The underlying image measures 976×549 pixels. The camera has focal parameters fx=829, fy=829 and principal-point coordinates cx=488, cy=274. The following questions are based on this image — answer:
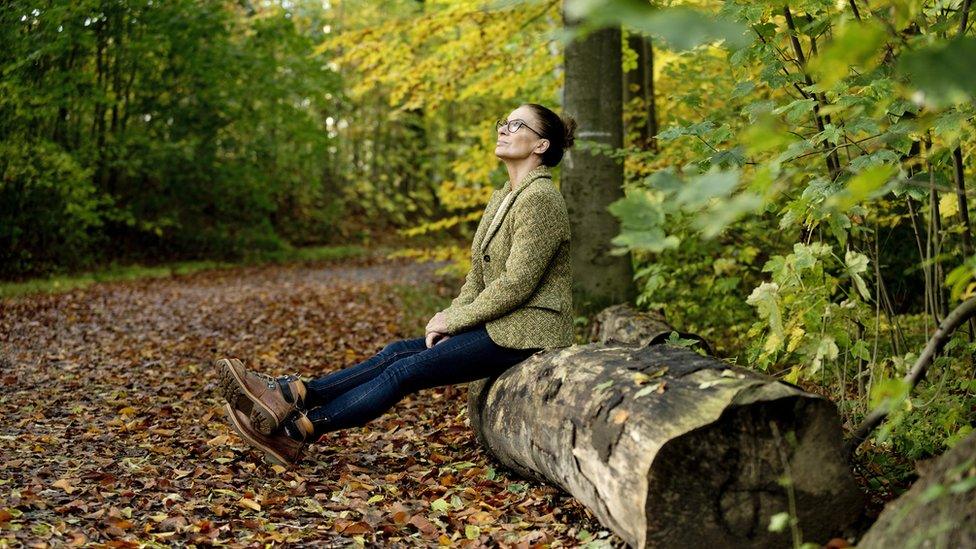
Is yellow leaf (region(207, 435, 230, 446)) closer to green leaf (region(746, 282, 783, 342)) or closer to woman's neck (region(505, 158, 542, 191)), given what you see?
woman's neck (region(505, 158, 542, 191))

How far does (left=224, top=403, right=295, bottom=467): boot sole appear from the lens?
389 centimetres

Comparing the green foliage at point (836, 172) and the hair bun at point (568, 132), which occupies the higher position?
the hair bun at point (568, 132)

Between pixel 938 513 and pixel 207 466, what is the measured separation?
312 cm

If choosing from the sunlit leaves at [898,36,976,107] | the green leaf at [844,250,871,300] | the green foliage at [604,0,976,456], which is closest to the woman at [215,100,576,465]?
the green foliage at [604,0,976,456]

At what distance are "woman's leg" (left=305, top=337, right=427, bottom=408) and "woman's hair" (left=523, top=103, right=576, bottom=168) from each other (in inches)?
45.8

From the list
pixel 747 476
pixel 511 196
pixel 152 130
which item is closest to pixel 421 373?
pixel 511 196

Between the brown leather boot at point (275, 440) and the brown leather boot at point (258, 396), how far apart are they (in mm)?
27

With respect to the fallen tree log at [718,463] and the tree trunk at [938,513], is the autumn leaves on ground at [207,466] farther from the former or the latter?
the tree trunk at [938,513]

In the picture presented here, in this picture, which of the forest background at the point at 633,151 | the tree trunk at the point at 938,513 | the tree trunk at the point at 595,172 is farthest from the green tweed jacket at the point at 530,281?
the tree trunk at the point at 595,172

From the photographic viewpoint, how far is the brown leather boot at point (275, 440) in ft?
12.8

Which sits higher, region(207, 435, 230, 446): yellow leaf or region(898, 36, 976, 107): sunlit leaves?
region(898, 36, 976, 107): sunlit leaves

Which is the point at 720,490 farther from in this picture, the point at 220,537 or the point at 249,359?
the point at 249,359

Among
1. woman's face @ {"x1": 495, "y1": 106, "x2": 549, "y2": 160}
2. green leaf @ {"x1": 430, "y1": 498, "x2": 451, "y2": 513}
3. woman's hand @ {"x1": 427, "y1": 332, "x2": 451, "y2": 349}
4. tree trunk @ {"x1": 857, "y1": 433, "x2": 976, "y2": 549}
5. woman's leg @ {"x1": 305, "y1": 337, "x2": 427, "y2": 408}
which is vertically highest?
woman's face @ {"x1": 495, "y1": 106, "x2": 549, "y2": 160}

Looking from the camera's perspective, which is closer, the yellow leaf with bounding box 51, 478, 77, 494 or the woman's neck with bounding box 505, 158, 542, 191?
the yellow leaf with bounding box 51, 478, 77, 494
